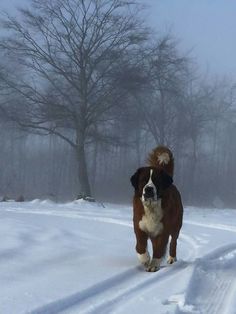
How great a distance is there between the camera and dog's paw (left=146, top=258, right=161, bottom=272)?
23.3 ft

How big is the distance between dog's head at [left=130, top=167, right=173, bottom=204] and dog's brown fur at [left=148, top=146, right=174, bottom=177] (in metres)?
0.46

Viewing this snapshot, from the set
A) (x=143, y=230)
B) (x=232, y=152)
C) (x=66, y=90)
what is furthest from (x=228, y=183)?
(x=143, y=230)

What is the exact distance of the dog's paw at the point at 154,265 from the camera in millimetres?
7114

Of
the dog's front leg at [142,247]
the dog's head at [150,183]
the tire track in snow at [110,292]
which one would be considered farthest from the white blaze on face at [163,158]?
the tire track in snow at [110,292]

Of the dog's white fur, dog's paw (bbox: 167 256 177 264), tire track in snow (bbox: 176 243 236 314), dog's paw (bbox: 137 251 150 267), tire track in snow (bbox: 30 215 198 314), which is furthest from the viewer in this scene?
dog's paw (bbox: 167 256 177 264)

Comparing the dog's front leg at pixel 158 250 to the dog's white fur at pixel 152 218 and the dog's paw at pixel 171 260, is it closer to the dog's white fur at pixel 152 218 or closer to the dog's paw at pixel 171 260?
the dog's white fur at pixel 152 218

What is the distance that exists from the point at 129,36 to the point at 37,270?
24034 mm

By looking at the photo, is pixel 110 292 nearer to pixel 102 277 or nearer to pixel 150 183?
pixel 102 277

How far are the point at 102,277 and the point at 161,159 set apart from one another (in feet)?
6.71

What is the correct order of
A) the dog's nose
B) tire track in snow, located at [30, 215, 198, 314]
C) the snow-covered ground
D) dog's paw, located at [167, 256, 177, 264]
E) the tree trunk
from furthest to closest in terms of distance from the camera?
the tree trunk → dog's paw, located at [167, 256, 177, 264] → the dog's nose → the snow-covered ground → tire track in snow, located at [30, 215, 198, 314]

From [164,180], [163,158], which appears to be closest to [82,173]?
[163,158]

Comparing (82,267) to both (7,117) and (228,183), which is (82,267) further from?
(228,183)

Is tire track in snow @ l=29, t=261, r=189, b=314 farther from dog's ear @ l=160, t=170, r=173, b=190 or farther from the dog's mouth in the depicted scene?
dog's ear @ l=160, t=170, r=173, b=190

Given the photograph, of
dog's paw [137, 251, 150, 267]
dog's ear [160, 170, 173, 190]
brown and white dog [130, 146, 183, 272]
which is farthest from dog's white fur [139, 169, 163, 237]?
dog's paw [137, 251, 150, 267]
